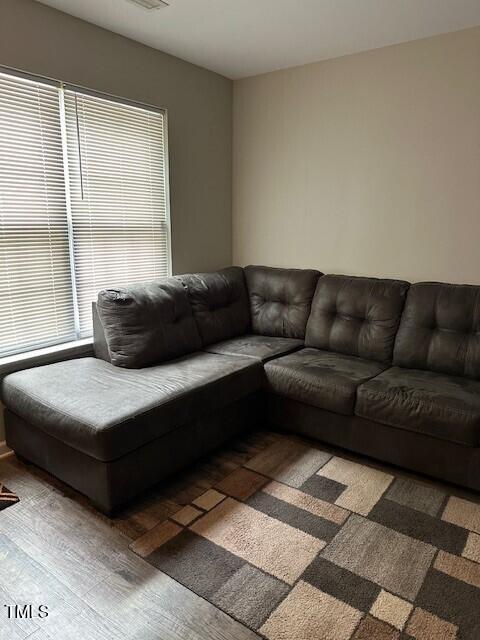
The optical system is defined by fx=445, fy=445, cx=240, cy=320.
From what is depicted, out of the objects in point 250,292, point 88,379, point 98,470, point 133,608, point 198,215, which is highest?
point 198,215

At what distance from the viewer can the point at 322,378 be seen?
98.9 inches

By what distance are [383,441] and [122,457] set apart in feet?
4.41

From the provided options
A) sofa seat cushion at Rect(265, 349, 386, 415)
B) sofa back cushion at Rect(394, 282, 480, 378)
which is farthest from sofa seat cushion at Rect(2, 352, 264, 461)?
sofa back cushion at Rect(394, 282, 480, 378)

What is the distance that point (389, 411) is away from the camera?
227cm

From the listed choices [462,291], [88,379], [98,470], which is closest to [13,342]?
[88,379]

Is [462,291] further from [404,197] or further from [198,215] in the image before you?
[198,215]

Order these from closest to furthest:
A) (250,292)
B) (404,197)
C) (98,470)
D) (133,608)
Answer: (133,608), (98,470), (404,197), (250,292)

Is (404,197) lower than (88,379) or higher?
higher

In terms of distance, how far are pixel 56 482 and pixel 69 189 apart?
1666mm

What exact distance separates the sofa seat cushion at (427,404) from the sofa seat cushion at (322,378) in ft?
0.25

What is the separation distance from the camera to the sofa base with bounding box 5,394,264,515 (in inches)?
76.4

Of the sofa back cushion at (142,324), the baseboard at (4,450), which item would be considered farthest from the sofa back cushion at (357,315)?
the baseboard at (4,450)

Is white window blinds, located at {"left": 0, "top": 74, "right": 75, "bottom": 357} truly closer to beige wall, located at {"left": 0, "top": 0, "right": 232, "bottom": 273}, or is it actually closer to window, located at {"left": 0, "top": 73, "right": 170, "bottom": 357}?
window, located at {"left": 0, "top": 73, "right": 170, "bottom": 357}

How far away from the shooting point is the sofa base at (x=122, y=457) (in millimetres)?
1939
